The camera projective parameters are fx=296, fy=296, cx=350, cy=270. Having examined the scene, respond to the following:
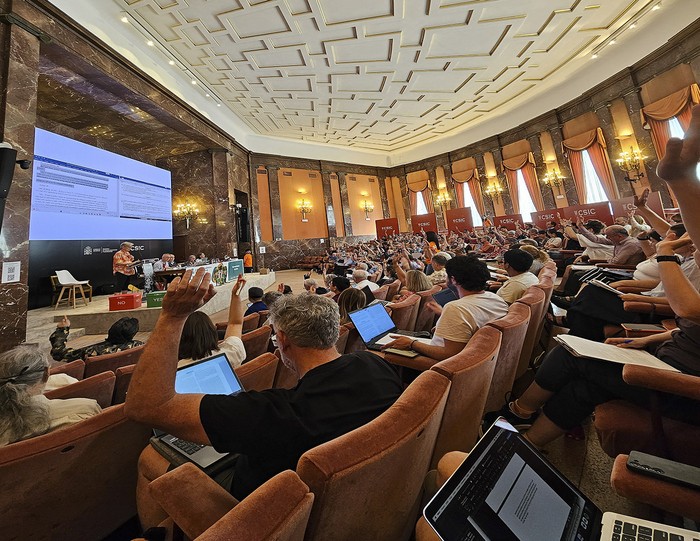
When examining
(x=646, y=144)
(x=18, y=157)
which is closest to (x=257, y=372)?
(x=18, y=157)

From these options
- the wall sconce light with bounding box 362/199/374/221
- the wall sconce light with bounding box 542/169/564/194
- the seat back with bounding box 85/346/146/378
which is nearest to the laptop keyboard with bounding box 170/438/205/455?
the seat back with bounding box 85/346/146/378

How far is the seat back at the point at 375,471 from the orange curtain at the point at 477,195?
497 inches

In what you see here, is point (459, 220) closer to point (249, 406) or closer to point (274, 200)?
point (274, 200)

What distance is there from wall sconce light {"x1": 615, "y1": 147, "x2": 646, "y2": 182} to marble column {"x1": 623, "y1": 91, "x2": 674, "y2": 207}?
12 centimetres

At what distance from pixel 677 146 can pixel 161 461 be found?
194cm

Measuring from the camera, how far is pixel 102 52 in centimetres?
529

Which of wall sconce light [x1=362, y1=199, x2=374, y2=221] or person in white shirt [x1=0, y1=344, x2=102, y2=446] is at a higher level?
wall sconce light [x1=362, y1=199, x2=374, y2=221]

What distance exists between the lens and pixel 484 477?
27.0 inches

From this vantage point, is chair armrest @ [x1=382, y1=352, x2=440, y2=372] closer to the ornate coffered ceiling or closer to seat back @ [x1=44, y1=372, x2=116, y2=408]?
seat back @ [x1=44, y1=372, x2=116, y2=408]

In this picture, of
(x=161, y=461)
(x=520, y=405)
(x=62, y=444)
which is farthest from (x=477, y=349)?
(x=62, y=444)

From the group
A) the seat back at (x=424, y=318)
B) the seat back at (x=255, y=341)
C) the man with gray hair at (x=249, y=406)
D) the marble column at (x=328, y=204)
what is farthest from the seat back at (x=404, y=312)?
the marble column at (x=328, y=204)

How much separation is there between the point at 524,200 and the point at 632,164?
137 inches

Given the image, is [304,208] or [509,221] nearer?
[509,221]

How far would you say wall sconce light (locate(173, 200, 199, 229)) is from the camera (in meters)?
9.48
